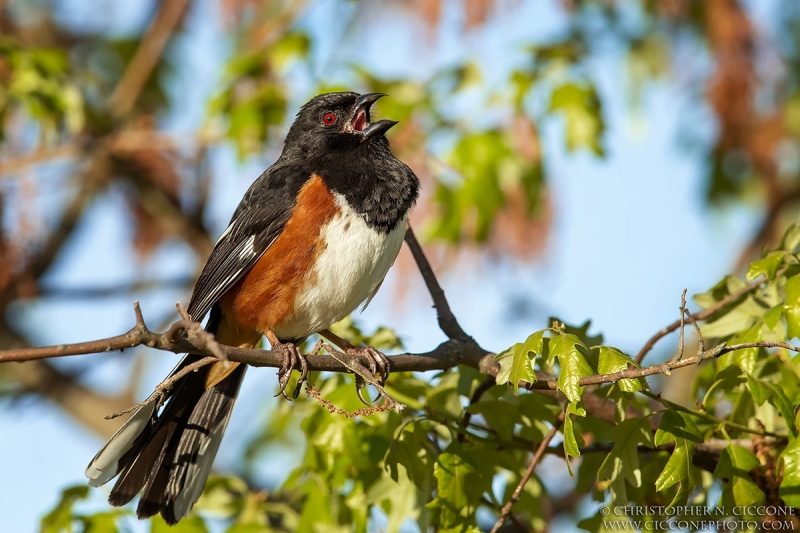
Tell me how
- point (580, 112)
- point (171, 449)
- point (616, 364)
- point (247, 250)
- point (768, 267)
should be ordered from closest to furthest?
point (616, 364)
point (768, 267)
point (171, 449)
point (247, 250)
point (580, 112)

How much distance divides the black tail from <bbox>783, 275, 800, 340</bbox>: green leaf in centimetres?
156

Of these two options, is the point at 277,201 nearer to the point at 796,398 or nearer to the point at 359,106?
the point at 359,106

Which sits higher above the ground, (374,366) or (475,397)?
(374,366)

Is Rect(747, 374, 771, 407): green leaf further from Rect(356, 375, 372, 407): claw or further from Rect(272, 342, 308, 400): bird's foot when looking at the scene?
Rect(272, 342, 308, 400): bird's foot

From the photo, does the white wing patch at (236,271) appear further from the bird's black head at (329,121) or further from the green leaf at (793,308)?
the green leaf at (793,308)

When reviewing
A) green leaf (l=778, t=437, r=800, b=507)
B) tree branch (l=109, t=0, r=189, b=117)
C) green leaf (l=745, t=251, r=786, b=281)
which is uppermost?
tree branch (l=109, t=0, r=189, b=117)

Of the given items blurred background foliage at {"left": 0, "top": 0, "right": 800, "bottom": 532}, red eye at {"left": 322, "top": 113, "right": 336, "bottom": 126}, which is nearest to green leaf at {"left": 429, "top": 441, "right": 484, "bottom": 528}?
blurred background foliage at {"left": 0, "top": 0, "right": 800, "bottom": 532}

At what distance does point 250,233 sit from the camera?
3.09m

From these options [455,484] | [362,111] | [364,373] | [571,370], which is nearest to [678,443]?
[571,370]

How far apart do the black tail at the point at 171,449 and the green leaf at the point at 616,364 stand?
1.21 m

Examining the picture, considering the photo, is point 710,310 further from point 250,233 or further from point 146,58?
point 146,58

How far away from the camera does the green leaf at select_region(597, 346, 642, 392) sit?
1.81m

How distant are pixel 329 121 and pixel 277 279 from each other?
747mm

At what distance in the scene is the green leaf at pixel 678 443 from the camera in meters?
1.88
